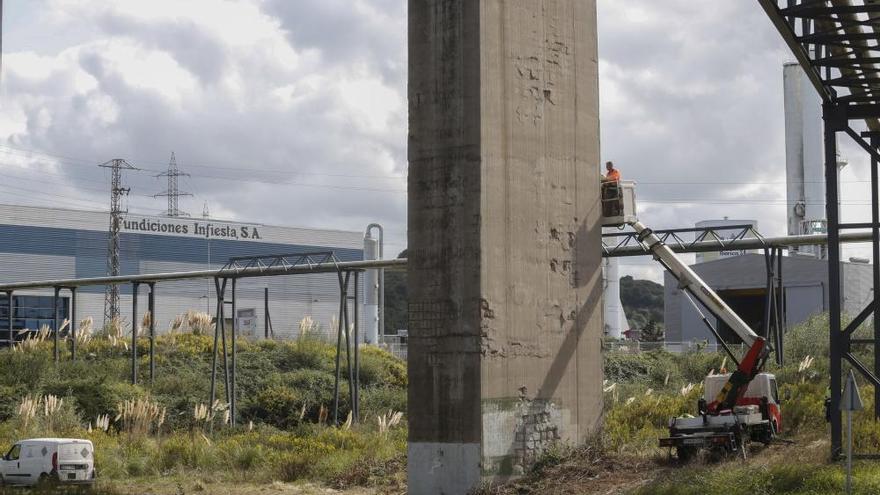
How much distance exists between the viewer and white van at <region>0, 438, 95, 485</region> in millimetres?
25469

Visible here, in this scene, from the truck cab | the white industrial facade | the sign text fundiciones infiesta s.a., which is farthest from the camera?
the sign text fundiciones infiesta s.a.

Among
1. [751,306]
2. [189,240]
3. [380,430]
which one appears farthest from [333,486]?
[189,240]

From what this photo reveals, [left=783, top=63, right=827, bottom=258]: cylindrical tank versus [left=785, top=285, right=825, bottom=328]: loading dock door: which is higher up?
[left=783, top=63, right=827, bottom=258]: cylindrical tank

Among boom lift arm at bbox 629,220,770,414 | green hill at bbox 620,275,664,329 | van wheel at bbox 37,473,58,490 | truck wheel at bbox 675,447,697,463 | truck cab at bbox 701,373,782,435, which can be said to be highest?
green hill at bbox 620,275,664,329

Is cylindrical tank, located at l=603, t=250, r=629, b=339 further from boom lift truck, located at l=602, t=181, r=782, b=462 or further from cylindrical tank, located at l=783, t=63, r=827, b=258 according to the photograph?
boom lift truck, located at l=602, t=181, r=782, b=462

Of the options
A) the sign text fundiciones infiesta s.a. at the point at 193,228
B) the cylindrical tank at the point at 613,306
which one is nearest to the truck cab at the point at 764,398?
the cylindrical tank at the point at 613,306

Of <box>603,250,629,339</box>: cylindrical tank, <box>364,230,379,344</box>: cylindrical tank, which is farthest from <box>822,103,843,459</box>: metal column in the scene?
<box>603,250,629,339</box>: cylindrical tank

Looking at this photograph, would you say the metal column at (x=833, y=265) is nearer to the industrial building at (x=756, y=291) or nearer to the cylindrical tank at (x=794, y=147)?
the industrial building at (x=756, y=291)

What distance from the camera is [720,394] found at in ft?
76.2

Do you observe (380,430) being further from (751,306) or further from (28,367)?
(751,306)

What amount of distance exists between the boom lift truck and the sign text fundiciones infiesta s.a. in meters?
65.7

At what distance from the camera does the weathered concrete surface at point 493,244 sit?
2139cm

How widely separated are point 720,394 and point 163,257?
228ft

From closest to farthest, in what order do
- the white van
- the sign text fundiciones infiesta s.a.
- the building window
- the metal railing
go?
the white van < the metal railing < the building window < the sign text fundiciones infiesta s.a.
